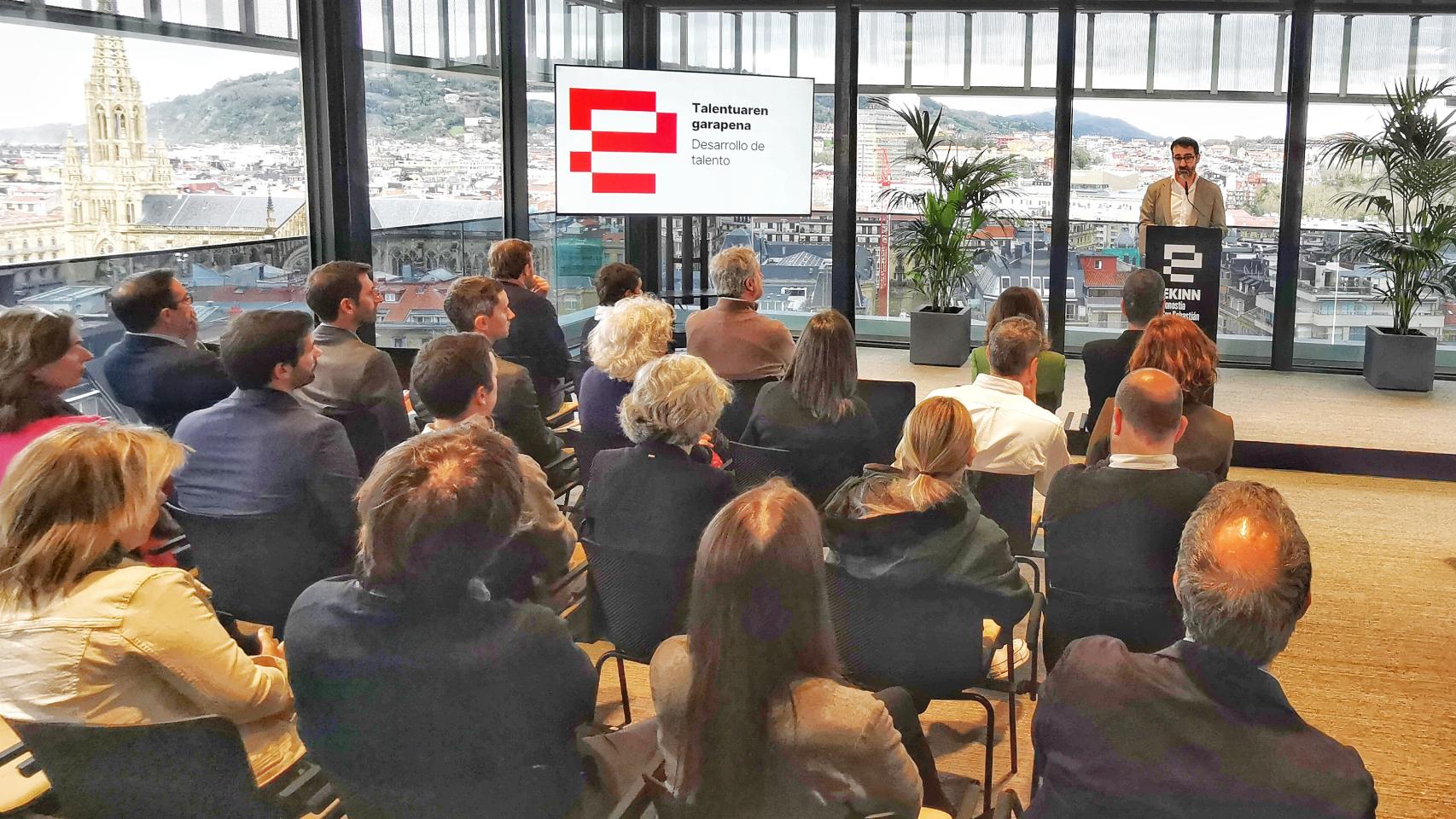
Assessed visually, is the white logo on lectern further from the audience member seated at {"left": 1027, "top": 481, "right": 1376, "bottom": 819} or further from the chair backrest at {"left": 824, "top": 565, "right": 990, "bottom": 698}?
the audience member seated at {"left": 1027, "top": 481, "right": 1376, "bottom": 819}

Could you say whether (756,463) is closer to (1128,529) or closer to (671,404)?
(671,404)

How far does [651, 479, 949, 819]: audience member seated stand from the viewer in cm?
170

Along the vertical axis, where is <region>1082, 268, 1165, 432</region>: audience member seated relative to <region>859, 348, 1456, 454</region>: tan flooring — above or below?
above

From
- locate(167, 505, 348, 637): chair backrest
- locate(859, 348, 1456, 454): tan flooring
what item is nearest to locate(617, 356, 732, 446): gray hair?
A: locate(167, 505, 348, 637): chair backrest

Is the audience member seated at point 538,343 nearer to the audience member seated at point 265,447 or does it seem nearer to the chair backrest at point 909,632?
the audience member seated at point 265,447

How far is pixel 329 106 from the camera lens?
627 cm

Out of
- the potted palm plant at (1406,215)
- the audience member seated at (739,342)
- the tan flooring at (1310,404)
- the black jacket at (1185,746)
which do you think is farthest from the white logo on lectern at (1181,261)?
the black jacket at (1185,746)

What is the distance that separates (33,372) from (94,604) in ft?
5.14

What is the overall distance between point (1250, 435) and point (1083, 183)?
10.3ft

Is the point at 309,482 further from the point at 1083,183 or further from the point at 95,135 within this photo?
the point at 1083,183

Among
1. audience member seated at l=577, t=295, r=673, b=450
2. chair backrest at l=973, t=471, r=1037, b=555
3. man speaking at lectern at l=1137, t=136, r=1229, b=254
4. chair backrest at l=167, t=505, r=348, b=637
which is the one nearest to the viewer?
chair backrest at l=167, t=505, r=348, b=637

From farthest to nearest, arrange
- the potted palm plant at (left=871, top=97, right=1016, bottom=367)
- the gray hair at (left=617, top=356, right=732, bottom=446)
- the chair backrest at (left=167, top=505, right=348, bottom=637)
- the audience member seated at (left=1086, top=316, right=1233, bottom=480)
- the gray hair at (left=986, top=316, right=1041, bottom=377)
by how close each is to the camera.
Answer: the potted palm plant at (left=871, top=97, right=1016, bottom=367), the gray hair at (left=986, top=316, right=1041, bottom=377), the audience member seated at (left=1086, top=316, right=1233, bottom=480), the gray hair at (left=617, top=356, right=732, bottom=446), the chair backrest at (left=167, top=505, right=348, bottom=637)

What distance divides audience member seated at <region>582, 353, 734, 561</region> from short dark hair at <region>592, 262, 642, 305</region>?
2577 millimetres

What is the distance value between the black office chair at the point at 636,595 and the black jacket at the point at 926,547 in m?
0.41
